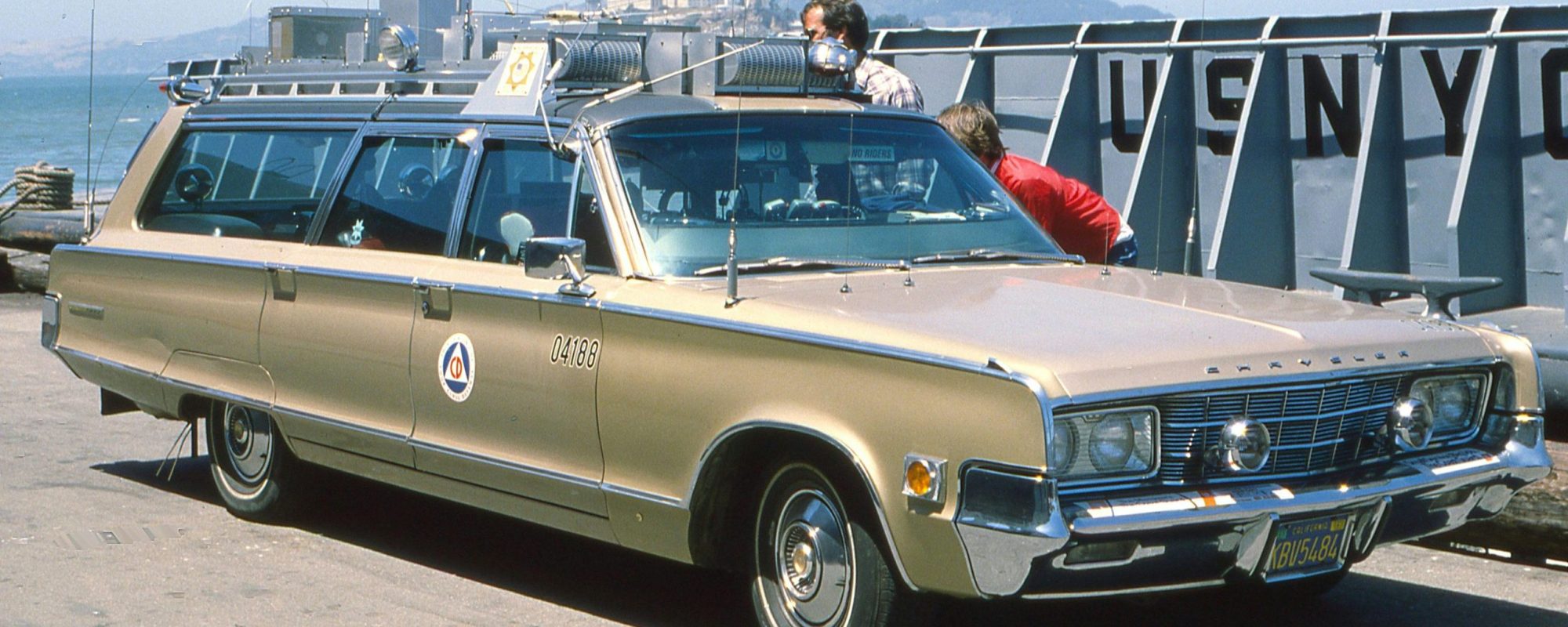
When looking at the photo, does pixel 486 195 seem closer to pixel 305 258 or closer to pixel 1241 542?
pixel 305 258

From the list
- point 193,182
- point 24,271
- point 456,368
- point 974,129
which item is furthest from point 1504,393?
point 24,271

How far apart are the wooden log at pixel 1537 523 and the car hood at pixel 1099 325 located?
1.24 m

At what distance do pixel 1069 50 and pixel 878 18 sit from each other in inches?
130

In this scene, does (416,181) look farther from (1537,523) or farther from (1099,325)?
(1537,523)

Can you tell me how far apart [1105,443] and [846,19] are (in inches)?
193

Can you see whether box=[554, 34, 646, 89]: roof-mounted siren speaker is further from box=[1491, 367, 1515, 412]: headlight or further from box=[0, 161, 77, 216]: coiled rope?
box=[0, 161, 77, 216]: coiled rope

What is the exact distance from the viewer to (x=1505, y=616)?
6.07 meters

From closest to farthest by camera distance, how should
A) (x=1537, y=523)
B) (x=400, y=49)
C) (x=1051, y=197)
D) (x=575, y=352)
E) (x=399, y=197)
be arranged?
1. (x=575, y=352)
2. (x=1537, y=523)
3. (x=399, y=197)
4. (x=400, y=49)
5. (x=1051, y=197)

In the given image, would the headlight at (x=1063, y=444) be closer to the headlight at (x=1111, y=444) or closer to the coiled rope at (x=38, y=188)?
the headlight at (x=1111, y=444)

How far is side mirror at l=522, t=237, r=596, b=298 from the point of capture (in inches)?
220

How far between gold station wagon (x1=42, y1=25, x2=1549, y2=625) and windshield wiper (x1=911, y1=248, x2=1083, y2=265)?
0.02 meters

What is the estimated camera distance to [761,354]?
5102 mm

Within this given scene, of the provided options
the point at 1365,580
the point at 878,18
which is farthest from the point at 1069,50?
the point at 1365,580

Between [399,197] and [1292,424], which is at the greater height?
[399,197]
